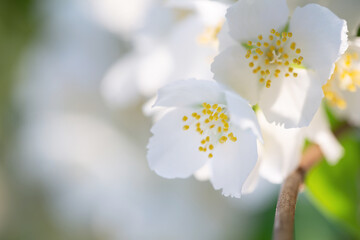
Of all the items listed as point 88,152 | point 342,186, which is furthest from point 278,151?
point 88,152

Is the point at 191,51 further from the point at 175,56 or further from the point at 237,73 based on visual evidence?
the point at 237,73

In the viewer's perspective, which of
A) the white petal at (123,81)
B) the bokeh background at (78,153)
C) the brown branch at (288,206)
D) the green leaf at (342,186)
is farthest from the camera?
the bokeh background at (78,153)

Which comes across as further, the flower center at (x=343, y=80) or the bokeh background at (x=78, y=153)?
the bokeh background at (x=78, y=153)

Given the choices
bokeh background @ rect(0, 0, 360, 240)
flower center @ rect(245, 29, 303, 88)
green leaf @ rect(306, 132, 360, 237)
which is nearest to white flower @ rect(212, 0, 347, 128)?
flower center @ rect(245, 29, 303, 88)

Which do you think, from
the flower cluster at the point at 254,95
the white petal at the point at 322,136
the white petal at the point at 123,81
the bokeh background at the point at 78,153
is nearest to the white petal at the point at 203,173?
the flower cluster at the point at 254,95

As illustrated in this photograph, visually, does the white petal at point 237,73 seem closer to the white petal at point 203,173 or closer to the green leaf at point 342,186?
the white petal at point 203,173

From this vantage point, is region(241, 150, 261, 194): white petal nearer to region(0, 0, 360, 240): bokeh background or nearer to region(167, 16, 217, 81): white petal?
region(167, 16, 217, 81): white petal
